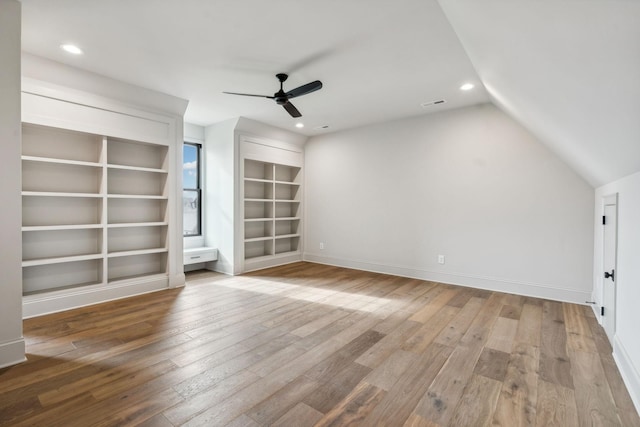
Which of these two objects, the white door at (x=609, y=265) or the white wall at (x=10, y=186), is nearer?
the white wall at (x=10, y=186)

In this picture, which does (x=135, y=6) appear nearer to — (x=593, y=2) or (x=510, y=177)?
(x=593, y=2)

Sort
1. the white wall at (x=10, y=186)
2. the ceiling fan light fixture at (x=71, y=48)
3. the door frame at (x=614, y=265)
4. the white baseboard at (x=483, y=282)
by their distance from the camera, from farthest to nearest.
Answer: the white baseboard at (x=483, y=282) → the ceiling fan light fixture at (x=71, y=48) → the door frame at (x=614, y=265) → the white wall at (x=10, y=186)

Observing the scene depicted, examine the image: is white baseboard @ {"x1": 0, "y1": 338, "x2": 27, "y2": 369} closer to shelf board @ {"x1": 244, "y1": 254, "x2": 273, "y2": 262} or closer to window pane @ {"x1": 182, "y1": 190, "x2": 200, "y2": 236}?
window pane @ {"x1": 182, "y1": 190, "x2": 200, "y2": 236}

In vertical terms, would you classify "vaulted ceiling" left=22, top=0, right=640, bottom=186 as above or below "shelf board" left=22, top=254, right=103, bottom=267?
above

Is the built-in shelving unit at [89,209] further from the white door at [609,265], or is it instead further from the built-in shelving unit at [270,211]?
the white door at [609,265]

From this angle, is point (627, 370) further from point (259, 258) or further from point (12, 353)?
point (259, 258)

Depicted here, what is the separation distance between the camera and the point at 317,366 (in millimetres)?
2150

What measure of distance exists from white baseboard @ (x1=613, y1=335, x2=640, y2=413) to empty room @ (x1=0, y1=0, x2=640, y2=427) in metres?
0.03

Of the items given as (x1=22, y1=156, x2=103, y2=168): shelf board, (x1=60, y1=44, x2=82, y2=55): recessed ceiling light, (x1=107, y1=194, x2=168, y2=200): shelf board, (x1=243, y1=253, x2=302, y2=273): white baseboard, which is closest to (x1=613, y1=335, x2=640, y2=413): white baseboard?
(x1=243, y1=253, x2=302, y2=273): white baseboard

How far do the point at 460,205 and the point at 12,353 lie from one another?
508 centimetres

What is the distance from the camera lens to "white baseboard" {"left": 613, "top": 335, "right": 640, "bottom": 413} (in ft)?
5.69

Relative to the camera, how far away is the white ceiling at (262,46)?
2195 millimetres

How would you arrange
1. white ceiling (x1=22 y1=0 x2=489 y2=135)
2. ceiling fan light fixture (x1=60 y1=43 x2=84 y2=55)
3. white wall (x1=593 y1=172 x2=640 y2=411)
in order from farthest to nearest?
ceiling fan light fixture (x1=60 y1=43 x2=84 y2=55)
white ceiling (x1=22 y1=0 x2=489 y2=135)
white wall (x1=593 y1=172 x2=640 y2=411)

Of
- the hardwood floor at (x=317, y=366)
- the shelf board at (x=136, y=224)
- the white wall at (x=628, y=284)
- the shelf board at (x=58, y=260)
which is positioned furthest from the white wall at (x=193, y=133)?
the white wall at (x=628, y=284)
